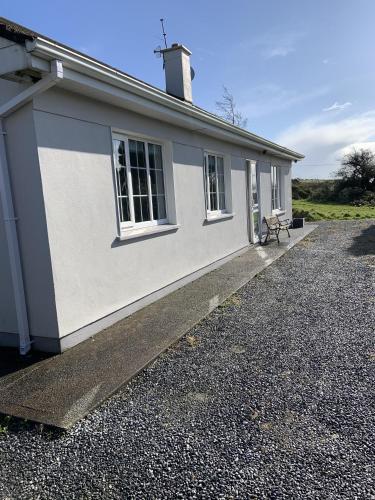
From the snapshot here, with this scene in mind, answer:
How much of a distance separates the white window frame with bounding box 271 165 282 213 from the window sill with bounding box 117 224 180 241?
816 cm

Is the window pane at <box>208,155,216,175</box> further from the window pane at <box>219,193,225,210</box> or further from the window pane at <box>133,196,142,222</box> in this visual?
the window pane at <box>133,196,142,222</box>

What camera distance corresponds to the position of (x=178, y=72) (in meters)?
Result: 8.38

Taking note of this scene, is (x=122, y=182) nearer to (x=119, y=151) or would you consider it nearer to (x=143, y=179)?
(x=119, y=151)

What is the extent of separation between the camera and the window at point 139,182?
573 centimetres

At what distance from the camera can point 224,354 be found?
418 centimetres

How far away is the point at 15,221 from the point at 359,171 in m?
31.3

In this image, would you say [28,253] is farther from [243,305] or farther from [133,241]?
[243,305]

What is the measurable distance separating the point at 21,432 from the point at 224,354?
211 centimetres

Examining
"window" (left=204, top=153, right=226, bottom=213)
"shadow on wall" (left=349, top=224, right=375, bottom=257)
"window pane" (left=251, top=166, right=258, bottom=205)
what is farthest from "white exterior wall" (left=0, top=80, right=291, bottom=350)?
"shadow on wall" (left=349, top=224, right=375, bottom=257)

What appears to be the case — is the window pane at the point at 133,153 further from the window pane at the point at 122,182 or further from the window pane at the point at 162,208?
the window pane at the point at 162,208

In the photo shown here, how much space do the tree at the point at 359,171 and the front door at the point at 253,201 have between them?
21.5m

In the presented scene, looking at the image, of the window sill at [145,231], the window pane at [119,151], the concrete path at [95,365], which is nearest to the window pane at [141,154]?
the window pane at [119,151]

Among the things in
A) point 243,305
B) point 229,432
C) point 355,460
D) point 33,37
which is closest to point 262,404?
point 229,432

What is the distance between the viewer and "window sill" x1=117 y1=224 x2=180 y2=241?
5.54 meters
